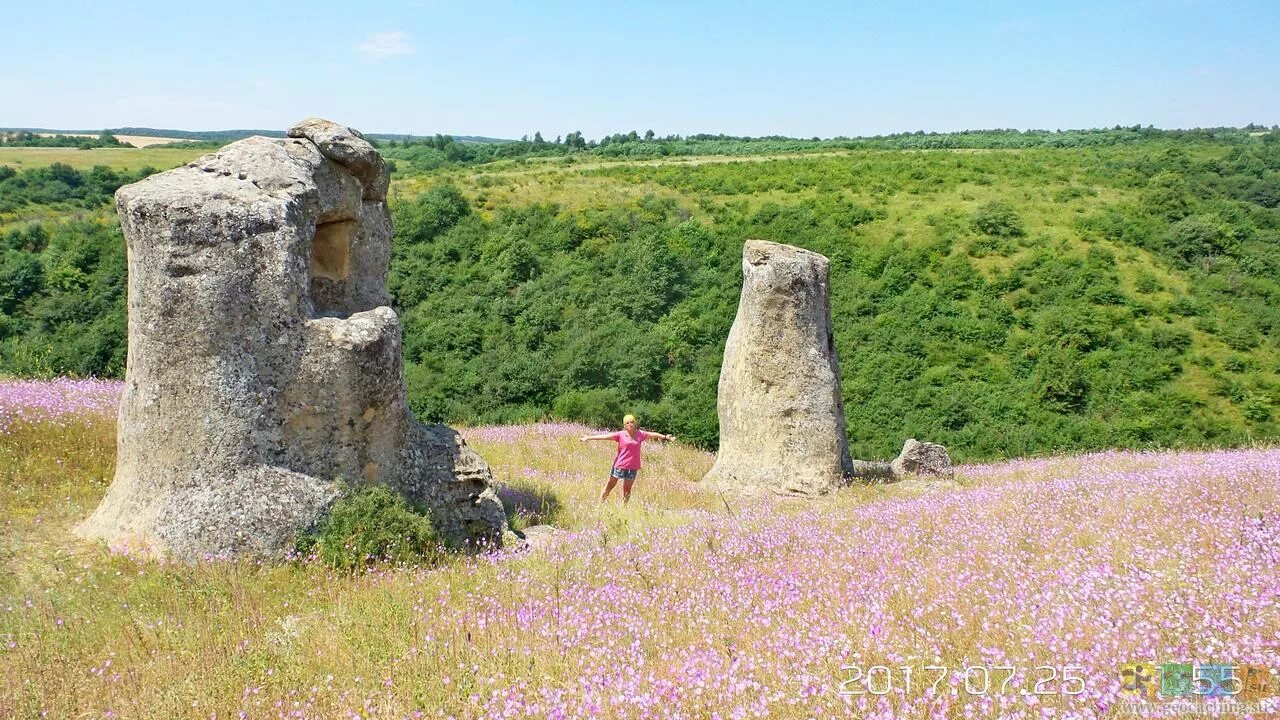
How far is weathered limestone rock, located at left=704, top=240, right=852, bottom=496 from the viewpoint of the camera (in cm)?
1181

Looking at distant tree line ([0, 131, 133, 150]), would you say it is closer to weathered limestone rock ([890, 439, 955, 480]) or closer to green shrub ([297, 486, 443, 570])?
weathered limestone rock ([890, 439, 955, 480])

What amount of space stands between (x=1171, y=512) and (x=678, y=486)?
710cm

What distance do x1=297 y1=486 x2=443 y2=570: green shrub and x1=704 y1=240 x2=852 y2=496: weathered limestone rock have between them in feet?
20.8

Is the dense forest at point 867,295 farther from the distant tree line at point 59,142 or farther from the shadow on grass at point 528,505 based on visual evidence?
the distant tree line at point 59,142

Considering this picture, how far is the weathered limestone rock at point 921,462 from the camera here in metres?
13.7

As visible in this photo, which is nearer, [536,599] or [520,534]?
[536,599]

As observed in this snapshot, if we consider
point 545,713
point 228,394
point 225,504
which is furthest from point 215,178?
point 545,713

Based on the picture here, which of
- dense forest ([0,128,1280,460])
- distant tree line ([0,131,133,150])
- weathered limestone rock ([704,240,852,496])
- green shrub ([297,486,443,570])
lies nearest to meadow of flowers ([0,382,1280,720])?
green shrub ([297,486,443,570])

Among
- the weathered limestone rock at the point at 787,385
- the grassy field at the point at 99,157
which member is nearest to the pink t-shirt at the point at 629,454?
the weathered limestone rock at the point at 787,385

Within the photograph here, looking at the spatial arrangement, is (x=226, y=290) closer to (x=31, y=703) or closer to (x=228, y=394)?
(x=228, y=394)

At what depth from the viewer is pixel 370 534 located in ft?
21.5

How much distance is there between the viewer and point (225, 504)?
637 centimetres

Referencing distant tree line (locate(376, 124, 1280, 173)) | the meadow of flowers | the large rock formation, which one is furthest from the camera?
distant tree line (locate(376, 124, 1280, 173))

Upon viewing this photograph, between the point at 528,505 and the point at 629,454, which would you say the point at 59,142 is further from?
the point at 528,505
